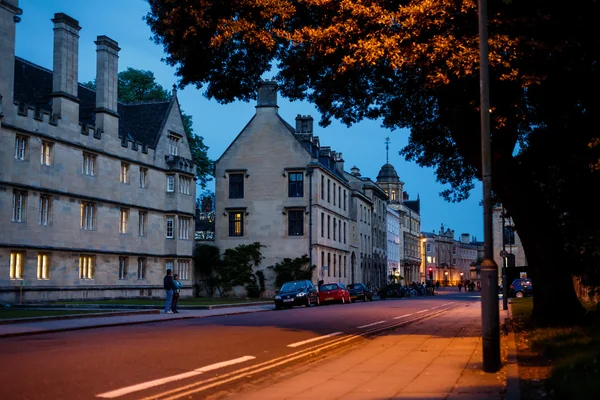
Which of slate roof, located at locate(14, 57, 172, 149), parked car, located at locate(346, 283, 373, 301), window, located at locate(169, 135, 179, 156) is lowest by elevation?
parked car, located at locate(346, 283, 373, 301)

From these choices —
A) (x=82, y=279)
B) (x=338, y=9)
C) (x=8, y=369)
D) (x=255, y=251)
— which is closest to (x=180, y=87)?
(x=338, y=9)

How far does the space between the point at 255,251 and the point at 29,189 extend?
79.8ft

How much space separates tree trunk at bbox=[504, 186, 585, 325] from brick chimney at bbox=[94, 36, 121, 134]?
115ft

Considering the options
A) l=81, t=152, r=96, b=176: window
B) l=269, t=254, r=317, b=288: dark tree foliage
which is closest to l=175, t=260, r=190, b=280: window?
l=269, t=254, r=317, b=288: dark tree foliage

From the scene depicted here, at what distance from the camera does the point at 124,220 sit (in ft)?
165

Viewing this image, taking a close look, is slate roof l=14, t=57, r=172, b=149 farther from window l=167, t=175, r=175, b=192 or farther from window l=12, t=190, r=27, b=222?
window l=12, t=190, r=27, b=222

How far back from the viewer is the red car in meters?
48.4

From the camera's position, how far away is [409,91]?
19328mm

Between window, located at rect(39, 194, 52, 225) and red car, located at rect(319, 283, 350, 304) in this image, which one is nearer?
window, located at rect(39, 194, 52, 225)

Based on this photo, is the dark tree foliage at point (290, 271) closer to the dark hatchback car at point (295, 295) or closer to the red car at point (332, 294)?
the red car at point (332, 294)

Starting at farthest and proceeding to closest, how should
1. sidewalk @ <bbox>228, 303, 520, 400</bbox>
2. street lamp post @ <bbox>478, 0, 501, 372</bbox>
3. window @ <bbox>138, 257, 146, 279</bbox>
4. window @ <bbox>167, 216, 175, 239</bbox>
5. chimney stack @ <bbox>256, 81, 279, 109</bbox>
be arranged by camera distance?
chimney stack @ <bbox>256, 81, 279, 109</bbox>, window @ <bbox>167, 216, 175, 239</bbox>, window @ <bbox>138, 257, 146, 279</bbox>, street lamp post @ <bbox>478, 0, 501, 372</bbox>, sidewalk @ <bbox>228, 303, 520, 400</bbox>

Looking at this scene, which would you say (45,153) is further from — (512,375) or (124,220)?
(512,375)

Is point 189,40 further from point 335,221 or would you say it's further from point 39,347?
point 335,221

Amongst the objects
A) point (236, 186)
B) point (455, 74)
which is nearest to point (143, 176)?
point (236, 186)
